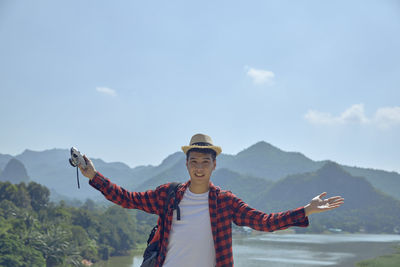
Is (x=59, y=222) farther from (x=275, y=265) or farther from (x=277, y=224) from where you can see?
(x=277, y=224)

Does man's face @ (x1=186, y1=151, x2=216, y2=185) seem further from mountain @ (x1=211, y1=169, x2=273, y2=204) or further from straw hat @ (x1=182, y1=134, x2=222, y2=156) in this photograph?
mountain @ (x1=211, y1=169, x2=273, y2=204)

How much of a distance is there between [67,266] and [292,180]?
3605 inches

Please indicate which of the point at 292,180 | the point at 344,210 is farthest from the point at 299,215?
the point at 292,180

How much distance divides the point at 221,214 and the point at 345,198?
9540 centimetres

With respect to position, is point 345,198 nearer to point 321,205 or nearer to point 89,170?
point 321,205

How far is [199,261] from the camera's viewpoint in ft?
7.39

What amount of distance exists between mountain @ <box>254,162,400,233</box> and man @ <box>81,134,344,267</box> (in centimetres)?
6834

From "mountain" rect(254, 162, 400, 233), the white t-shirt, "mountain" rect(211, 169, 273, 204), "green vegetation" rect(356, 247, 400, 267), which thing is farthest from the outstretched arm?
"mountain" rect(211, 169, 273, 204)

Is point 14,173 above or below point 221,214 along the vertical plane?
above

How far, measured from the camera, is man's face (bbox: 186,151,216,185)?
7.90 ft

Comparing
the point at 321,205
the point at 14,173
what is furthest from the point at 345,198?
the point at 14,173

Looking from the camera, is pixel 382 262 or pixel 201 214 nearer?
pixel 201 214

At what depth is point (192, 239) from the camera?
2.28 metres

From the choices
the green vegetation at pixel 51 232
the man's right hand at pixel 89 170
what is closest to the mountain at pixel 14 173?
the green vegetation at pixel 51 232
